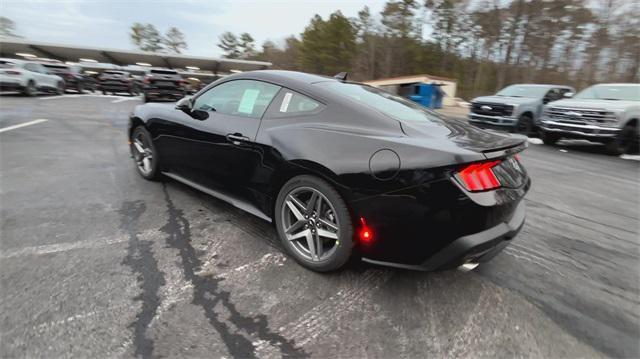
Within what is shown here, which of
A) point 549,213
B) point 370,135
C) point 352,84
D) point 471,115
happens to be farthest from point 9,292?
point 471,115

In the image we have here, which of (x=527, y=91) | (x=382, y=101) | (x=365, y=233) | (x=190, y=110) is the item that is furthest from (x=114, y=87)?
(x=365, y=233)

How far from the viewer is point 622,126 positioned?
8.31 metres

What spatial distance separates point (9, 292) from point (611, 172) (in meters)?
8.47

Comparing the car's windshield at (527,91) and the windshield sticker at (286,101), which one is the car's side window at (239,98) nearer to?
the windshield sticker at (286,101)

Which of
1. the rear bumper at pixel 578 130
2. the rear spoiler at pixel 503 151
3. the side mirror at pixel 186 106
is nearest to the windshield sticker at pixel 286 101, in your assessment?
the side mirror at pixel 186 106

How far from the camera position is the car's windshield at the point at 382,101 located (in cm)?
268

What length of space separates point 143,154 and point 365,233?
320 cm

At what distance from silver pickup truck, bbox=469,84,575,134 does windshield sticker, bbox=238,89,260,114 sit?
32.2ft

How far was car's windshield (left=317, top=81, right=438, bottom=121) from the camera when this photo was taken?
8.79 feet

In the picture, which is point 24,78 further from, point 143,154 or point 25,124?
point 143,154

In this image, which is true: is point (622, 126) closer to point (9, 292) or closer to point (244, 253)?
point (244, 253)

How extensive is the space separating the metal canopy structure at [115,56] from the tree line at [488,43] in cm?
1306

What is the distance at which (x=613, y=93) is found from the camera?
368 inches

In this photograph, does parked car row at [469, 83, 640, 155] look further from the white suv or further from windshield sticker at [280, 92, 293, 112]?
the white suv
